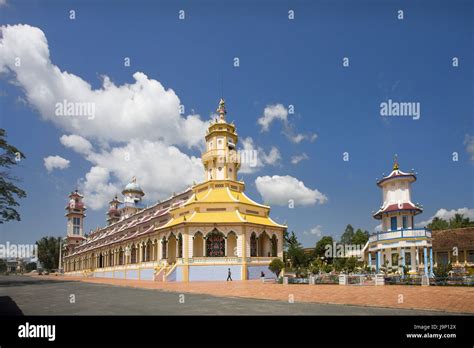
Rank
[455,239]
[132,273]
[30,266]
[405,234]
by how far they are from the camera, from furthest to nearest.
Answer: [30,266] → [132,273] → [455,239] → [405,234]

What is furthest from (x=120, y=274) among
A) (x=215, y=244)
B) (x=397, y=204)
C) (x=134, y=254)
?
(x=397, y=204)

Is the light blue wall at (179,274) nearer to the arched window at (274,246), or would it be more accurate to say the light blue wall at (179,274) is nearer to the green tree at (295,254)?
the arched window at (274,246)

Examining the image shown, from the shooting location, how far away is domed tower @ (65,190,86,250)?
9850cm

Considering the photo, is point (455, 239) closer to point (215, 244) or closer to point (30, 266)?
point (215, 244)

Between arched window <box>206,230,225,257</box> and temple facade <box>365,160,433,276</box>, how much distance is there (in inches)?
579

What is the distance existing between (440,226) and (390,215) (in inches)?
1726

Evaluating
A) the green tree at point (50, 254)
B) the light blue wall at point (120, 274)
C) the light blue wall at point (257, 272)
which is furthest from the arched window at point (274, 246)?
the green tree at point (50, 254)

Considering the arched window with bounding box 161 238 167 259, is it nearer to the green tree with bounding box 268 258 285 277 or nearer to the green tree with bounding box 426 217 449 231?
the green tree with bounding box 268 258 285 277

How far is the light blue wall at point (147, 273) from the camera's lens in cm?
4517

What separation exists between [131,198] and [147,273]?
4082cm

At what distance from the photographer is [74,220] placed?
10050 cm

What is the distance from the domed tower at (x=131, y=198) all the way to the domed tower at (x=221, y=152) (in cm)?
3925
